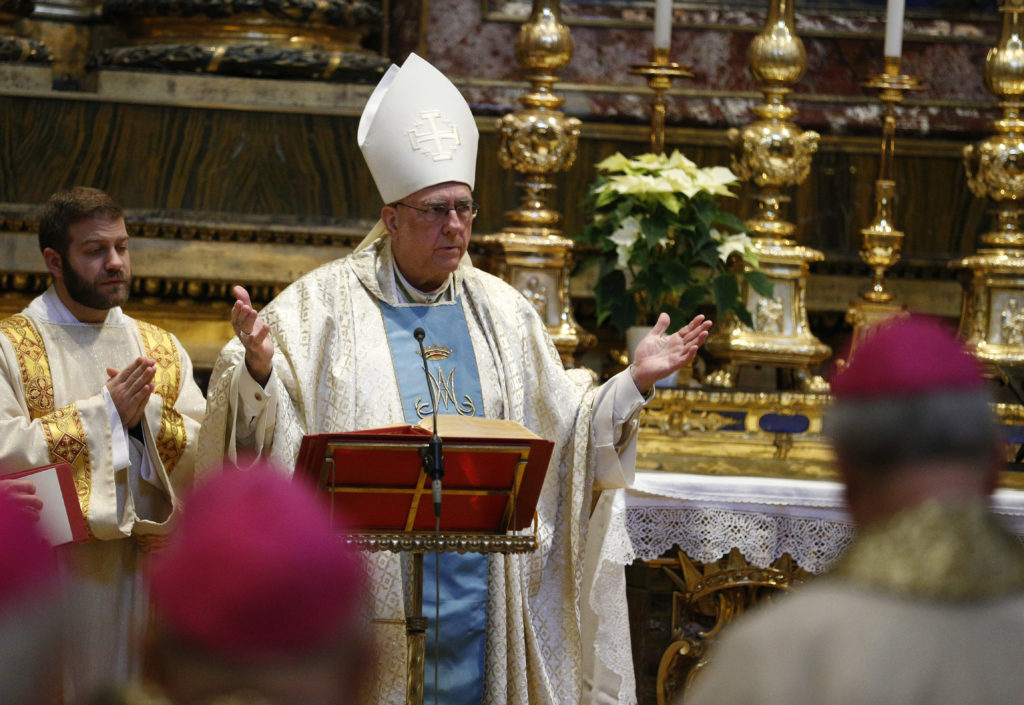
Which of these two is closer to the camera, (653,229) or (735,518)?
(735,518)

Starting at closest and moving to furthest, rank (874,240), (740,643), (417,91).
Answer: (740,643) → (417,91) → (874,240)

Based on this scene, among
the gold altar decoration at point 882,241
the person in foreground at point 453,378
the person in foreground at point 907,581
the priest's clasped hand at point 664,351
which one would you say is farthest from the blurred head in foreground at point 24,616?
the gold altar decoration at point 882,241

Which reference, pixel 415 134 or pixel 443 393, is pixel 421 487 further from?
pixel 415 134

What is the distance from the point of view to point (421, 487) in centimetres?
354

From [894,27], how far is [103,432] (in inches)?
117

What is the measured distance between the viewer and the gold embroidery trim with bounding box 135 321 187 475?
172 inches

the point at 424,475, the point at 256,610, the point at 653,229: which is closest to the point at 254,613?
the point at 256,610

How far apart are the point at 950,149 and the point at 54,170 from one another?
12.1 feet

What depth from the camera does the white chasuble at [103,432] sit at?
4160 millimetres

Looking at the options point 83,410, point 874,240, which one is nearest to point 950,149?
point 874,240

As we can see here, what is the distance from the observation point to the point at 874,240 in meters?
5.75

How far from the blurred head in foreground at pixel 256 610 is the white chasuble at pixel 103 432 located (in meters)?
2.88

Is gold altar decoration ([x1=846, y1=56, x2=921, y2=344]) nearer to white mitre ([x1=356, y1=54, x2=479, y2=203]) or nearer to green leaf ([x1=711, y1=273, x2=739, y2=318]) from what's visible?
green leaf ([x1=711, y1=273, x2=739, y2=318])

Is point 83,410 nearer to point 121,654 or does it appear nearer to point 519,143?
point 121,654
